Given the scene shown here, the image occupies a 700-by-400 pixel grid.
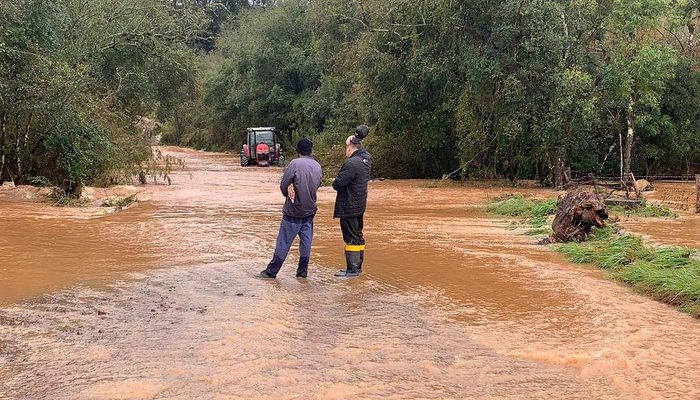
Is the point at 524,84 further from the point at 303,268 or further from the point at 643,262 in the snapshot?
the point at 303,268

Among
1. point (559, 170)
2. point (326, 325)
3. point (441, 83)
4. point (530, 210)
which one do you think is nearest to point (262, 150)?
point (441, 83)

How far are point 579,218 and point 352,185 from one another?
15.3 feet

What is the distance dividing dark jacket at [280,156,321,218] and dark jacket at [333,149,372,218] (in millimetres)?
306

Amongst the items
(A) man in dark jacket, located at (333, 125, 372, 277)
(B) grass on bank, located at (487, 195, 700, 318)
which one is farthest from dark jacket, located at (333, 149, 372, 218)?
(B) grass on bank, located at (487, 195, 700, 318)

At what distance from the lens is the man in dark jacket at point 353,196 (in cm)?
854

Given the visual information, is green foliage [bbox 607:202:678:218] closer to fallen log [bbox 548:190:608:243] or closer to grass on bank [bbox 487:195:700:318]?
grass on bank [bbox 487:195:700:318]

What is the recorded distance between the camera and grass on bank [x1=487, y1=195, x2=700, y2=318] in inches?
290

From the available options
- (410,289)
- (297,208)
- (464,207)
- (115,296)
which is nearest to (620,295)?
(410,289)

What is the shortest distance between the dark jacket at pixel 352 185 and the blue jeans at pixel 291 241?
0.42 metres

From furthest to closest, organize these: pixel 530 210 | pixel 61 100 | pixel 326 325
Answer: pixel 61 100
pixel 530 210
pixel 326 325

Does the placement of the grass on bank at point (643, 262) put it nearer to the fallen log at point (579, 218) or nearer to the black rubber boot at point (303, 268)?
the fallen log at point (579, 218)

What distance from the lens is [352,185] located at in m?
8.59

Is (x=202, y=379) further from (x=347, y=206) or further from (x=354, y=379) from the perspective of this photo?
(x=347, y=206)

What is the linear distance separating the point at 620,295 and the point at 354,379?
4087 millimetres
